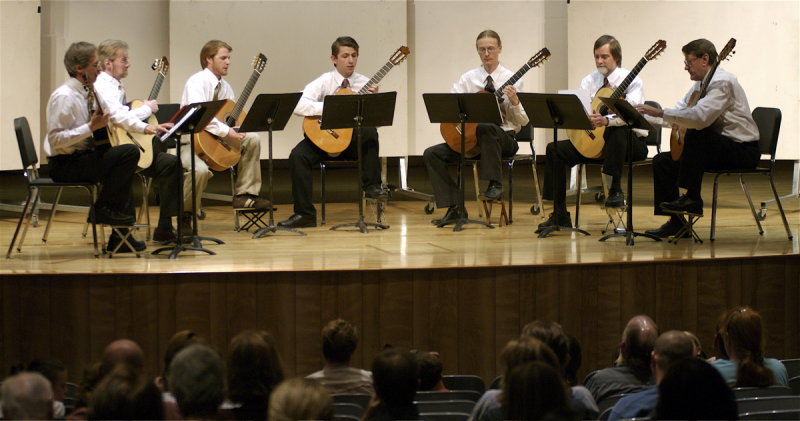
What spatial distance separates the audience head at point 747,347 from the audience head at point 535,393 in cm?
140

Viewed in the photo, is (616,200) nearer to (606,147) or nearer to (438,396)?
(606,147)

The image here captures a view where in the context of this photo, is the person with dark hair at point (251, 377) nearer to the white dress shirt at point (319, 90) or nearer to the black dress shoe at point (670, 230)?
the black dress shoe at point (670, 230)

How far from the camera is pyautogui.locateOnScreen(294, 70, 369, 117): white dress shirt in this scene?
299 inches

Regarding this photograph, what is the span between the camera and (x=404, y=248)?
6465 mm

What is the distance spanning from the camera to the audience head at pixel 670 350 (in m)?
3.59

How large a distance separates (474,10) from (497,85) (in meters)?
1.90

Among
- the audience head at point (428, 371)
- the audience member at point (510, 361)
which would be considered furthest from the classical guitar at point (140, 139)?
the audience member at point (510, 361)

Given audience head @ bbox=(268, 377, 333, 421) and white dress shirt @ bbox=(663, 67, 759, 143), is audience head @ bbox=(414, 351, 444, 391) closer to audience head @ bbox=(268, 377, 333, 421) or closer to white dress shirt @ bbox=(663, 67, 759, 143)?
audience head @ bbox=(268, 377, 333, 421)

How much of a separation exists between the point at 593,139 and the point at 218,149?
2.71 m

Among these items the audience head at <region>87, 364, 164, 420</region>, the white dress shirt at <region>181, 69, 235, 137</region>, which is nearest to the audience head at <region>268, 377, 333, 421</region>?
the audience head at <region>87, 364, 164, 420</region>

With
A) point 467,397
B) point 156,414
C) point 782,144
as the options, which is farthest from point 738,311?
point 782,144

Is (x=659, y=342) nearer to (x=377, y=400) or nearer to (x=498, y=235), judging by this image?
(x=377, y=400)

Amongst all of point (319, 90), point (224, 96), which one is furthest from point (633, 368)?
point (224, 96)

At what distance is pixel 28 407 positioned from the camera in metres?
2.86
